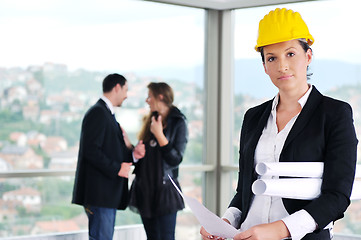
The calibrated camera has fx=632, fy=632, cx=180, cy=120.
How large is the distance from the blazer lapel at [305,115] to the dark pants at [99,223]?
127 inches

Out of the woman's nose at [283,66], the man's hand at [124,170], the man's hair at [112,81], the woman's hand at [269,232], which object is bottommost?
the man's hand at [124,170]

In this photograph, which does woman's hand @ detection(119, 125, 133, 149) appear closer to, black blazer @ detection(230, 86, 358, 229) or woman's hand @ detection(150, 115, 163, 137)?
woman's hand @ detection(150, 115, 163, 137)

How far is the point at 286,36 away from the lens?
1.69m

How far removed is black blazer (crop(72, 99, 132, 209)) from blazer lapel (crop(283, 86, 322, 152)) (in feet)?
10.1

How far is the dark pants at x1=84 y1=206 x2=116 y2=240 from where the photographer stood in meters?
4.72

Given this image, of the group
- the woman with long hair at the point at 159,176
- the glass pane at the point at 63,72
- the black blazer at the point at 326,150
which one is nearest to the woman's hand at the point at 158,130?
the woman with long hair at the point at 159,176

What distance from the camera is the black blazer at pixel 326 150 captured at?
5.32ft

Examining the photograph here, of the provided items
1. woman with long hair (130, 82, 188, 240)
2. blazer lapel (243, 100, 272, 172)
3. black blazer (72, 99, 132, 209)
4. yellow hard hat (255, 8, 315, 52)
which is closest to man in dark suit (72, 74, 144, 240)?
black blazer (72, 99, 132, 209)

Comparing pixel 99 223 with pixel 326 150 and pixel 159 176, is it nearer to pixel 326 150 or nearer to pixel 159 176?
pixel 159 176

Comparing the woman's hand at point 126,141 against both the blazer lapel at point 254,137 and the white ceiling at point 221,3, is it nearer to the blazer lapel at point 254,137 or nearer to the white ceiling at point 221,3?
the white ceiling at point 221,3

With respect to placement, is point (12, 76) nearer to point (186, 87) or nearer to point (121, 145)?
point (121, 145)

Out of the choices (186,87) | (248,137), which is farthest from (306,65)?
(186,87)

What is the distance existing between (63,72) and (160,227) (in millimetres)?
1492

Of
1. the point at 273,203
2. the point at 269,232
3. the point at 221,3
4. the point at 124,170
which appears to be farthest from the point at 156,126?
the point at 269,232
